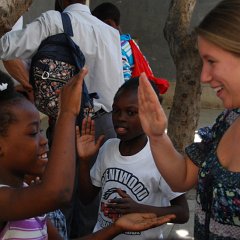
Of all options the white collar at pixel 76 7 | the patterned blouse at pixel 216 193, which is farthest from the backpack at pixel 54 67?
the patterned blouse at pixel 216 193

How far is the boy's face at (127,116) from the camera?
2.65 m

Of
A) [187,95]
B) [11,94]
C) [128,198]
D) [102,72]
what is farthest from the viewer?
[187,95]

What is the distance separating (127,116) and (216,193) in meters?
1.04

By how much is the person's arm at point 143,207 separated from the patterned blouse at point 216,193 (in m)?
0.45

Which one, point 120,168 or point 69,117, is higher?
point 69,117

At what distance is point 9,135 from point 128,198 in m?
0.72

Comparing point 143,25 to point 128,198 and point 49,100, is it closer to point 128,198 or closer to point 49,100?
point 49,100

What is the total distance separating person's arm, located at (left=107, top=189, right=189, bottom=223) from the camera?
7.40 feet

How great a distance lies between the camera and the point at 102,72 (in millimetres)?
3336

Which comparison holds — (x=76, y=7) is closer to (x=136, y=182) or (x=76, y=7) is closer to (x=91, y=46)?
(x=91, y=46)

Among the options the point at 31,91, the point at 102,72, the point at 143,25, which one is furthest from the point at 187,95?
the point at 143,25

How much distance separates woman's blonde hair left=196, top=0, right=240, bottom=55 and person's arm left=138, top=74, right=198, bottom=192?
0.37 metres

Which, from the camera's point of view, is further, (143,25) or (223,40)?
(143,25)

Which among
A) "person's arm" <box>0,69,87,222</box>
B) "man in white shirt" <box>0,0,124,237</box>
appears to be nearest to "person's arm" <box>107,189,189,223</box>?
"person's arm" <box>0,69,87,222</box>
